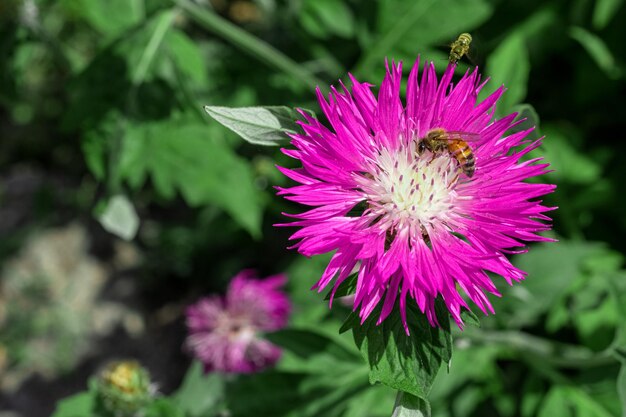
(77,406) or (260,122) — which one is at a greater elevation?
(260,122)

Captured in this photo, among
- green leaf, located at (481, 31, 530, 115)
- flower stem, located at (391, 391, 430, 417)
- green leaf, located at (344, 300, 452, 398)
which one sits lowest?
flower stem, located at (391, 391, 430, 417)

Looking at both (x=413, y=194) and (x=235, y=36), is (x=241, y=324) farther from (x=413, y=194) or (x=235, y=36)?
(x=413, y=194)

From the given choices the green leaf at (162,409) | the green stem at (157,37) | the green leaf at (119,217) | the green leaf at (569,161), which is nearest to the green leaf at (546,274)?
the green leaf at (569,161)

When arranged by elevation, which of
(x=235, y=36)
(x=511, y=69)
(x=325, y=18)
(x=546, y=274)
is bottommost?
(x=546, y=274)

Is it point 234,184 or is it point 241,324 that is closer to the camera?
point 234,184

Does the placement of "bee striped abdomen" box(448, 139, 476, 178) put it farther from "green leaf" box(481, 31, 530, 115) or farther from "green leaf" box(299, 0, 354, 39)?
"green leaf" box(299, 0, 354, 39)

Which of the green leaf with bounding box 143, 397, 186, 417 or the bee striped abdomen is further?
the green leaf with bounding box 143, 397, 186, 417

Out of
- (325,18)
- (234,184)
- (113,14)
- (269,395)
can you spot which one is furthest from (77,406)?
(325,18)

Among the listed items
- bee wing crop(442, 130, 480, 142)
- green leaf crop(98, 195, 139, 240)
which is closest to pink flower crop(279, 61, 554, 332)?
bee wing crop(442, 130, 480, 142)
